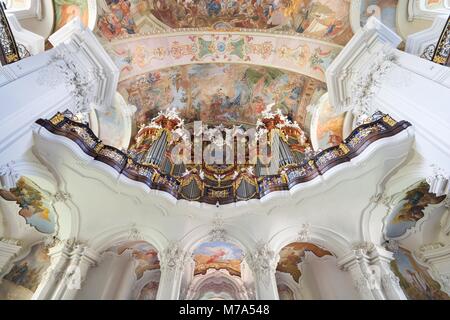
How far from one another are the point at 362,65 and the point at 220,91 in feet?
21.5

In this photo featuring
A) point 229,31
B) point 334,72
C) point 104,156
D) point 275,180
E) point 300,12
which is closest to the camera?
point 104,156

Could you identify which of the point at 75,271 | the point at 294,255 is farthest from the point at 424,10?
the point at 75,271

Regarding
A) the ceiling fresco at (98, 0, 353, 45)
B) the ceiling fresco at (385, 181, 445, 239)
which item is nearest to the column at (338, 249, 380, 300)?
the ceiling fresco at (385, 181, 445, 239)

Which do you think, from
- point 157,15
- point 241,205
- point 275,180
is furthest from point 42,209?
point 157,15

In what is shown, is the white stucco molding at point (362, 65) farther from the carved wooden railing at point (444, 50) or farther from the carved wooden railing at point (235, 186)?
the carved wooden railing at point (235, 186)

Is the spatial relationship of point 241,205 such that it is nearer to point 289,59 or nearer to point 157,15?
point 289,59

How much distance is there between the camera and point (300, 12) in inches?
404

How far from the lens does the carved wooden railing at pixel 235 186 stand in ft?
21.1

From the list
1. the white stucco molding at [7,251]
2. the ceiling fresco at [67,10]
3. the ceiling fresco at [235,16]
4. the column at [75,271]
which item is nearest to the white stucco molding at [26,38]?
the ceiling fresco at [67,10]

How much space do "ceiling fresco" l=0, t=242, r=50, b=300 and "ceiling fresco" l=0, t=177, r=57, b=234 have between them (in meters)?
0.87

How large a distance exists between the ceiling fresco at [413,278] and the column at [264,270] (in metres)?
3.64

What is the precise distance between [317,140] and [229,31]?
19.5 feet

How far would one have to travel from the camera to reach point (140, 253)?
29.2 ft

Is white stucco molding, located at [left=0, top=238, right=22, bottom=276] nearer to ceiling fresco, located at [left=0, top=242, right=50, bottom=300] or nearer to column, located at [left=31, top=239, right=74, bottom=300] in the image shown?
ceiling fresco, located at [left=0, top=242, right=50, bottom=300]
